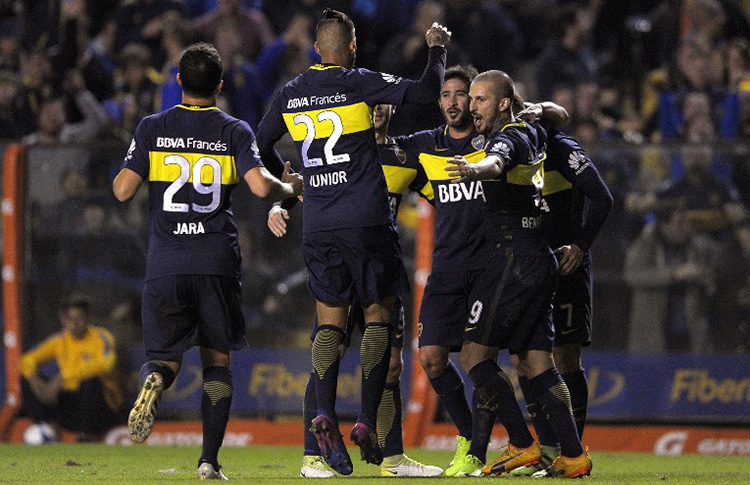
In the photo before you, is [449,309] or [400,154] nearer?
[449,309]

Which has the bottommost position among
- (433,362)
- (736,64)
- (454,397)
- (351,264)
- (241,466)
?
(241,466)

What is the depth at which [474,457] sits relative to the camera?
295 inches

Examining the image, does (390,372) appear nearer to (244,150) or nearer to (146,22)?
(244,150)

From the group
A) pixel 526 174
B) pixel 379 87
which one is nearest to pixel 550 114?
pixel 526 174

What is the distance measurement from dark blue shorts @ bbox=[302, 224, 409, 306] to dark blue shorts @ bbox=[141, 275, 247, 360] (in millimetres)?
490

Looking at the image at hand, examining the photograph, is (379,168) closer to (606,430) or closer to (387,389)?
(387,389)

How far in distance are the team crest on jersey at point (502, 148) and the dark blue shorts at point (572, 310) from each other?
1.48 meters

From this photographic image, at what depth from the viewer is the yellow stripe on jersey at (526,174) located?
22.9 ft

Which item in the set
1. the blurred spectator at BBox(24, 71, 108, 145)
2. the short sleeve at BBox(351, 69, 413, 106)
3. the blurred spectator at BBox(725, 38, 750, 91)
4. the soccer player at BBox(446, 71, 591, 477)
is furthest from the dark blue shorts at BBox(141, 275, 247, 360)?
the blurred spectator at BBox(725, 38, 750, 91)

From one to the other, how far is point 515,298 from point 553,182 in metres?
1.18

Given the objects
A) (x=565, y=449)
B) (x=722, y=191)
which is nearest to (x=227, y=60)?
(x=722, y=191)

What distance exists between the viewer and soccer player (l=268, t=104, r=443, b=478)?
23.4ft

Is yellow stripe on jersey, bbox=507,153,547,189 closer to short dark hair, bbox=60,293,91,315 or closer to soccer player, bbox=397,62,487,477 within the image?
soccer player, bbox=397,62,487,477

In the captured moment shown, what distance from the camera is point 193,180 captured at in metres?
6.81
